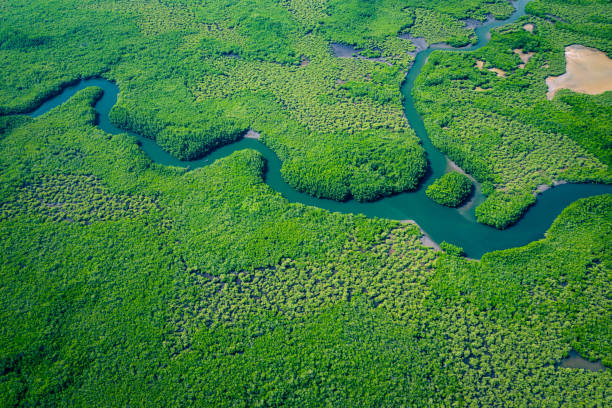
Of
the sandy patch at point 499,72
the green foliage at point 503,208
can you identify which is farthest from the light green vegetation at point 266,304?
the sandy patch at point 499,72

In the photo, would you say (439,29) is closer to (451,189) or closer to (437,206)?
(451,189)

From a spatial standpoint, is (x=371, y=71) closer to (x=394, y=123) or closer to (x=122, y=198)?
(x=394, y=123)

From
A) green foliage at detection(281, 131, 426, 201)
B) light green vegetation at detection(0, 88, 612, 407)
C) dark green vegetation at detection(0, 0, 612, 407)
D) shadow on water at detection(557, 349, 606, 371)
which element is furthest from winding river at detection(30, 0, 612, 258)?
shadow on water at detection(557, 349, 606, 371)

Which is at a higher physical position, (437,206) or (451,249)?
(437,206)

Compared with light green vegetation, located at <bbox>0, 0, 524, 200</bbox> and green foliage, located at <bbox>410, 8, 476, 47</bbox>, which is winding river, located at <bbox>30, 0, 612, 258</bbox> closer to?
light green vegetation, located at <bbox>0, 0, 524, 200</bbox>

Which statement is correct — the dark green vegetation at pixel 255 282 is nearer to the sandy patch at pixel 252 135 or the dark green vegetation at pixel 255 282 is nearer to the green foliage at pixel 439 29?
the sandy patch at pixel 252 135

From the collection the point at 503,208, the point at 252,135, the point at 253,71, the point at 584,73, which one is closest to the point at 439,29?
the point at 584,73

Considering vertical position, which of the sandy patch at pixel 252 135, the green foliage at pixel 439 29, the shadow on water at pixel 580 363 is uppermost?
the green foliage at pixel 439 29
